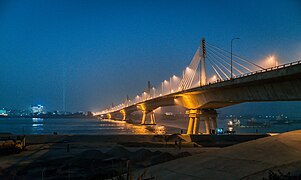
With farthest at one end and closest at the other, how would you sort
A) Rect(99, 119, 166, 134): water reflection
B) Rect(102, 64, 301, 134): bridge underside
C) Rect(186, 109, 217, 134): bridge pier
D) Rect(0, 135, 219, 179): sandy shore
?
Rect(99, 119, 166, 134): water reflection
Rect(186, 109, 217, 134): bridge pier
Rect(102, 64, 301, 134): bridge underside
Rect(0, 135, 219, 179): sandy shore

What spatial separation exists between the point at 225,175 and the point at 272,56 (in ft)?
90.5

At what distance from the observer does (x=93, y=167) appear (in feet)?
79.6

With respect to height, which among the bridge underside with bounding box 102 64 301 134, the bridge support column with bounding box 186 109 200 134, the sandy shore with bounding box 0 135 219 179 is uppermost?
the bridge underside with bounding box 102 64 301 134

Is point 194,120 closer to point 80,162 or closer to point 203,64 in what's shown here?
point 203,64

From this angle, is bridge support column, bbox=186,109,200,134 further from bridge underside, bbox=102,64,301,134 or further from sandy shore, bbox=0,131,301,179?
sandy shore, bbox=0,131,301,179

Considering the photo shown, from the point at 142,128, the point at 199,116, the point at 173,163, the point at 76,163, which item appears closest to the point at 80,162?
the point at 76,163

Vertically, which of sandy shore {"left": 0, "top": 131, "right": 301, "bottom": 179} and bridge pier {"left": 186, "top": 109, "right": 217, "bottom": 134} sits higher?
bridge pier {"left": 186, "top": 109, "right": 217, "bottom": 134}

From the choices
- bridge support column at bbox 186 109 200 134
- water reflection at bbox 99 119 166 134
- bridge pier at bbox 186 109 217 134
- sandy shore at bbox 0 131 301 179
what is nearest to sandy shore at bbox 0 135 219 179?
sandy shore at bbox 0 131 301 179

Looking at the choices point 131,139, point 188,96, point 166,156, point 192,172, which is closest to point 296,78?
point 166,156

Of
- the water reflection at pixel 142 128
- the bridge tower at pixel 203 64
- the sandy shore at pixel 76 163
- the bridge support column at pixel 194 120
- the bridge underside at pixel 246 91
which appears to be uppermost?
the bridge tower at pixel 203 64

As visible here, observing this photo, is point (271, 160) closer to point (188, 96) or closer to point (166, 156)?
point (166, 156)

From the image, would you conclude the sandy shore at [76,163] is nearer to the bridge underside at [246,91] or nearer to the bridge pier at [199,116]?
the bridge underside at [246,91]

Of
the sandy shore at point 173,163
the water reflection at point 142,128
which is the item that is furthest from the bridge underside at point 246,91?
the water reflection at point 142,128

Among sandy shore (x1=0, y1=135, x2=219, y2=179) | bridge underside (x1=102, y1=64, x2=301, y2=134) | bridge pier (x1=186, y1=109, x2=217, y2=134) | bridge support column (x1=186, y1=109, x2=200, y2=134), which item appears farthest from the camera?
bridge support column (x1=186, y1=109, x2=200, y2=134)
